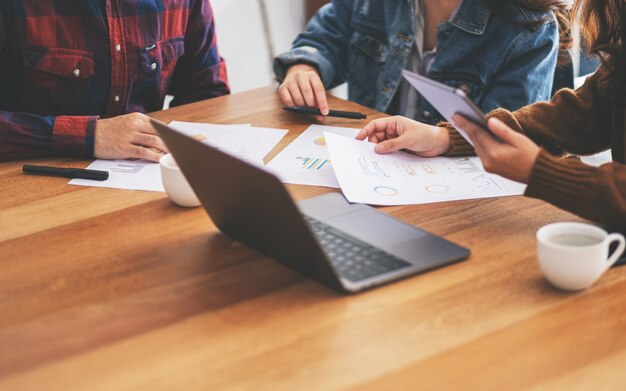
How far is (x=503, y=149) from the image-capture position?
3.57 ft

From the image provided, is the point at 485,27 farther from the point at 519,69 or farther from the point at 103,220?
the point at 103,220

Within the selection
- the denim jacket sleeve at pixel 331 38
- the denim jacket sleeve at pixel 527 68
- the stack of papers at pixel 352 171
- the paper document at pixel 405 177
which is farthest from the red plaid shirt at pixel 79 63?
the denim jacket sleeve at pixel 527 68

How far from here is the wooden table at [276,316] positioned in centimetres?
80

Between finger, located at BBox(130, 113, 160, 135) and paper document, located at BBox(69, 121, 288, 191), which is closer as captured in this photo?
paper document, located at BBox(69, 121, 288, 191)

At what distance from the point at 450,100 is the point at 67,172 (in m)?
0.71

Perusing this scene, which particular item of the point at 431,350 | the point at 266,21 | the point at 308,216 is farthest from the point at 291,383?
the point at 266,21

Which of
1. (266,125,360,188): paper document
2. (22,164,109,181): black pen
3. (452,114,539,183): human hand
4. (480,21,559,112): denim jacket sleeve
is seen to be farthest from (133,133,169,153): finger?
(480,21,559,112): denim jacket sleeve

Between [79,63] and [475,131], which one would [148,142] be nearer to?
[79,63]

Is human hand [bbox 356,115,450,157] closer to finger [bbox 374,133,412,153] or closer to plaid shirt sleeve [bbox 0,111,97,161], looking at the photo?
finger [bbox 374,133,412,153]

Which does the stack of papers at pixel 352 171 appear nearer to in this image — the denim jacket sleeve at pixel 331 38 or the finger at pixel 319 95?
the finger at pixel 319 95

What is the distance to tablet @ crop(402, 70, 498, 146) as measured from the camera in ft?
3.27

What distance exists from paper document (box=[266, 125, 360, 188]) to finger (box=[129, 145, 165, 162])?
0.21 meters

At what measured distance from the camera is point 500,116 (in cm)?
143

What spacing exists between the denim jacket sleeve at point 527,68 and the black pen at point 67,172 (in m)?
0.86
